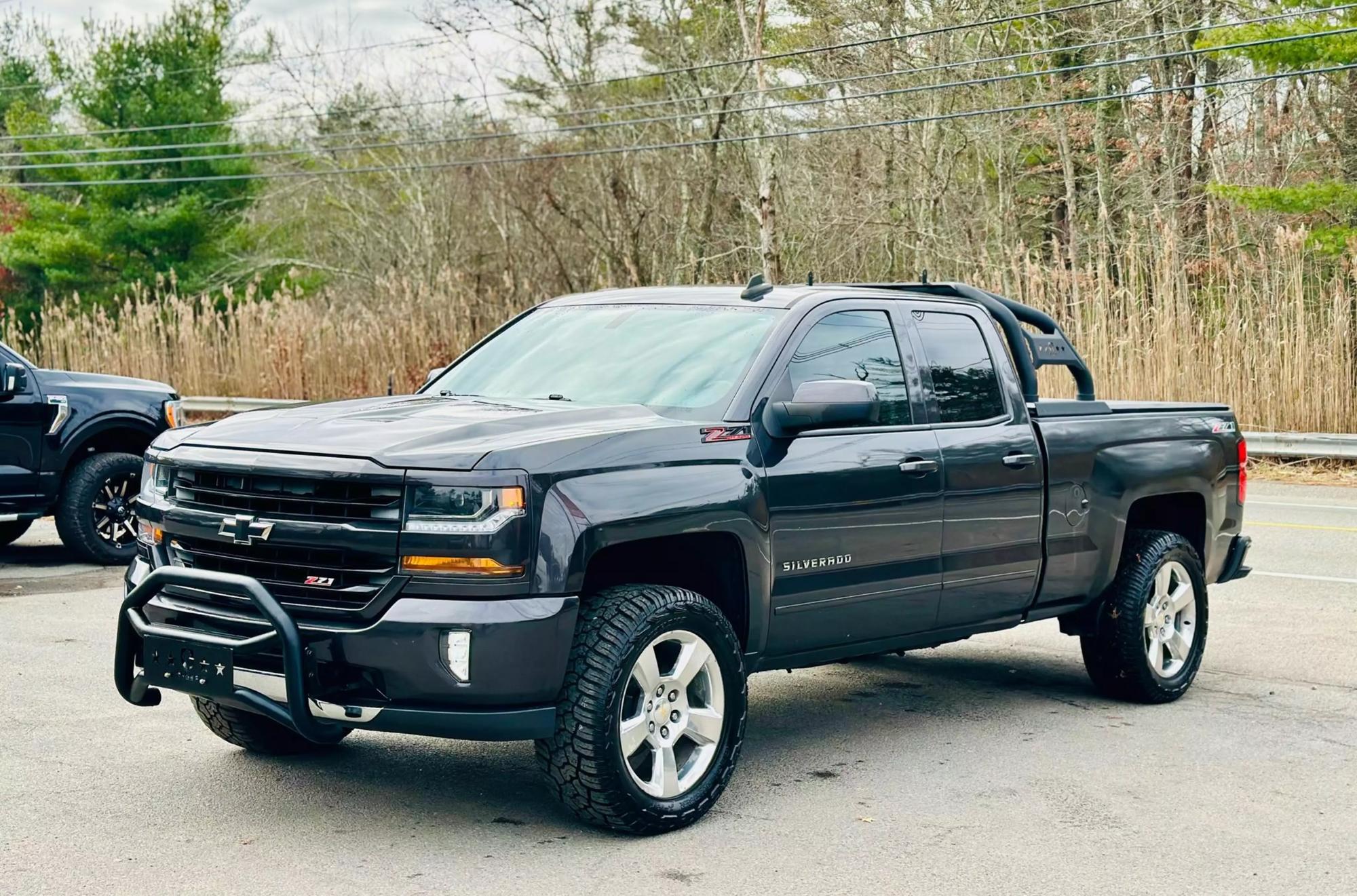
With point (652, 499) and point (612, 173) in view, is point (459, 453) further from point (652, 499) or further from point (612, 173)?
point (612, 173)

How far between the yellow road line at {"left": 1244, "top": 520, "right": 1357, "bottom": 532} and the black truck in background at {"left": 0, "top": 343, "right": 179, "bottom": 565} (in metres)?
9.16

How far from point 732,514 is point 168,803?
2153 millimetres

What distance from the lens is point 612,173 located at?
30422mm

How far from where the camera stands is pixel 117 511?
11.5 m

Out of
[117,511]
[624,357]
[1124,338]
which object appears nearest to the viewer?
[624,357]

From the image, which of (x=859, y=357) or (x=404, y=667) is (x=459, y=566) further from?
(x=859, y=357)

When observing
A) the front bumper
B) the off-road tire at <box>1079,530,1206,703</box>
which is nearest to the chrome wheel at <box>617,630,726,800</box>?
the front bumper

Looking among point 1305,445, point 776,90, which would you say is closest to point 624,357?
point 1305,445

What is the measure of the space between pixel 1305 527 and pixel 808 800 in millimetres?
9481

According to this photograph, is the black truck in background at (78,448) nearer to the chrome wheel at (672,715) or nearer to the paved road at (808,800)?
the paved road at (808,800)

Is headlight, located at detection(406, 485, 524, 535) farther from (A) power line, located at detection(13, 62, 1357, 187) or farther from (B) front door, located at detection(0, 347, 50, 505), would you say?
(A) power line, located at detection(13, 62, 1357, 187)

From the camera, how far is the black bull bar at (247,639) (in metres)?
4.67

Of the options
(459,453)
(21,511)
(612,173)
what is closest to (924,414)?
(459,453)

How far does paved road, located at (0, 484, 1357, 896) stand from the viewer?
4.61 meters
